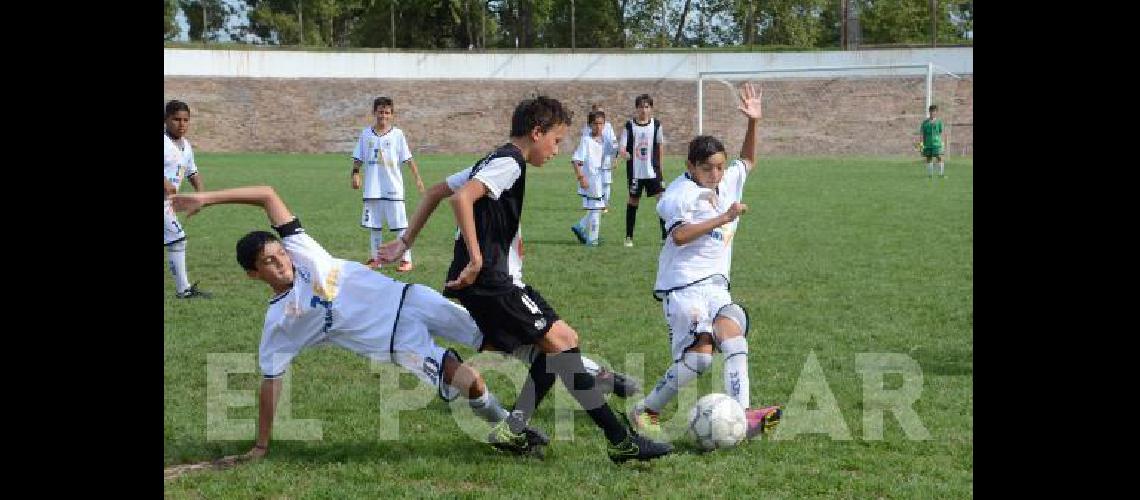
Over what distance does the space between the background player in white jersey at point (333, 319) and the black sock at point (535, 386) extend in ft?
0.41

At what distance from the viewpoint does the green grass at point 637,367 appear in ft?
16.9

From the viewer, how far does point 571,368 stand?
5.42m

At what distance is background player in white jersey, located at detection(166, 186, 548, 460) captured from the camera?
5.49 meters

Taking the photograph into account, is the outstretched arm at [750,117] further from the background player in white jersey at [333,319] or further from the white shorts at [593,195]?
the white shorts at [593,195]

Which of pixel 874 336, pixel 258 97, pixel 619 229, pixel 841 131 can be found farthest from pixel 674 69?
pixel 874 336

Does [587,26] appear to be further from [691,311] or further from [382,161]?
[691,311]

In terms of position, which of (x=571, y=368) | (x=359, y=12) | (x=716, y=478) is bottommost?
(x=716, y=478)

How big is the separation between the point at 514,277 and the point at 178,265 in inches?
228

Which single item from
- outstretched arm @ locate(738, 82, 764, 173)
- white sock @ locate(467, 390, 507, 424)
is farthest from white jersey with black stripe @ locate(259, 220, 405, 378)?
outstretched arm @ locate(738, 82, 764, 173)

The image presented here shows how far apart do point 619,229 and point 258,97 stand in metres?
34.6

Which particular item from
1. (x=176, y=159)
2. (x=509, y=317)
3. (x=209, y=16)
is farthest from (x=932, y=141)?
(x=209, y=16)

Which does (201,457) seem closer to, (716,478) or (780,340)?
(716,478)

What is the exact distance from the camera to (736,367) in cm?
586

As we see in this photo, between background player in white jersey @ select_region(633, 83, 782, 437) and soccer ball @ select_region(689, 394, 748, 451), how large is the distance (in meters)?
0.17
